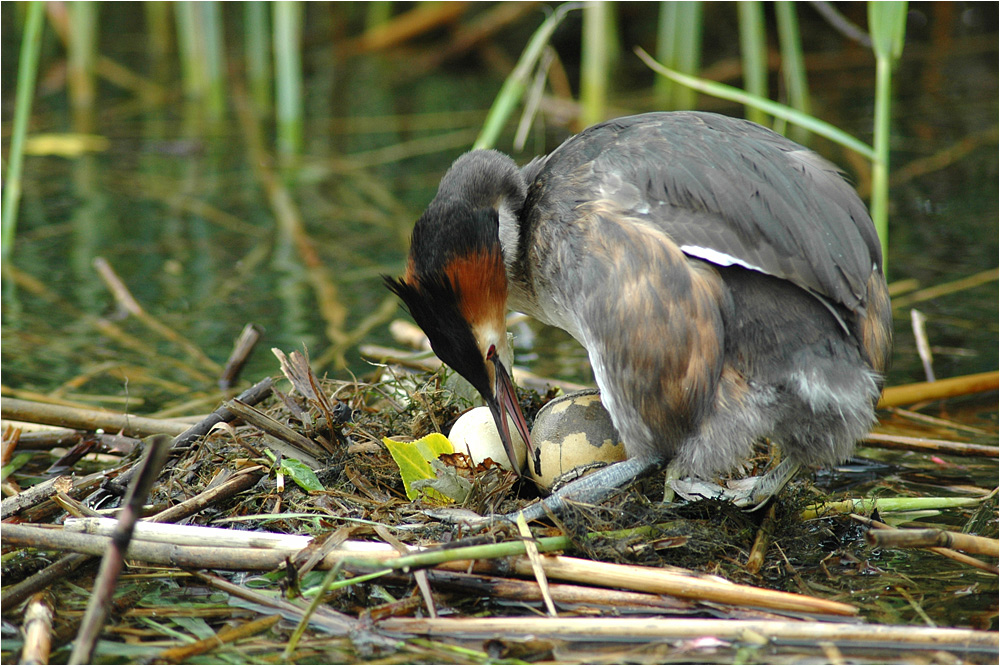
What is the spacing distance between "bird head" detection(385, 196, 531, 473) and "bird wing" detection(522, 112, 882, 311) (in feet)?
1.10

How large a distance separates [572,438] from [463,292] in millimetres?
671

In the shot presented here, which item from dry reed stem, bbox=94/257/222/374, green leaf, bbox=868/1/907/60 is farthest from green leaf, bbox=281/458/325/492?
green leaf, bbox=868/1/907/60

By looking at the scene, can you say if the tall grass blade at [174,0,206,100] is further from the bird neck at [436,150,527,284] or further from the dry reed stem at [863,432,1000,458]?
the dry reed stem at [863,432,1000,458]

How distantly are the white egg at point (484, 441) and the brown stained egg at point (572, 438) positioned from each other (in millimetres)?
65

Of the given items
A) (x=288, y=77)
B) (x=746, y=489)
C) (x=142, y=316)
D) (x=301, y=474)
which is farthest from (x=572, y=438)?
(x=288, y=77)

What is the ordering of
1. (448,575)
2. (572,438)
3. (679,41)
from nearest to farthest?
(448,575) → (572,438) → (679,41)

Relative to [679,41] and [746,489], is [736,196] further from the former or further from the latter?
[679,41]

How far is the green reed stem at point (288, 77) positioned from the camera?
8.30 meters

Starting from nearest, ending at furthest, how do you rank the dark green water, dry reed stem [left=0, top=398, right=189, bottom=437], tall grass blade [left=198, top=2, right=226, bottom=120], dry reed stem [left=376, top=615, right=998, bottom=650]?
dry reed stem [left=376, top=615, right=998, bottom=650]
dry reed stem [left=0, top=398, right=189, bottom=437]
the dark green water
tall grass blade [left=198, top=2, right=226, bottom=120]

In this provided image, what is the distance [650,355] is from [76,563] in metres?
1.97

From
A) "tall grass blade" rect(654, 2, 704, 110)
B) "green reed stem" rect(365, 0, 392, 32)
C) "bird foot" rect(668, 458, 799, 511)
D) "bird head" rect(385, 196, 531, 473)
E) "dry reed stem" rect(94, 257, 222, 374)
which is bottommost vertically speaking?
"bird foot" rect(668, 458, 799, 511)

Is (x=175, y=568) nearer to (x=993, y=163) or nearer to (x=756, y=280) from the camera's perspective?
(x=756, y=280)

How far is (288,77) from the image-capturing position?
8633 mm

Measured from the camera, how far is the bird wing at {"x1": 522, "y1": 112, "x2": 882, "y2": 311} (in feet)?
11.0
